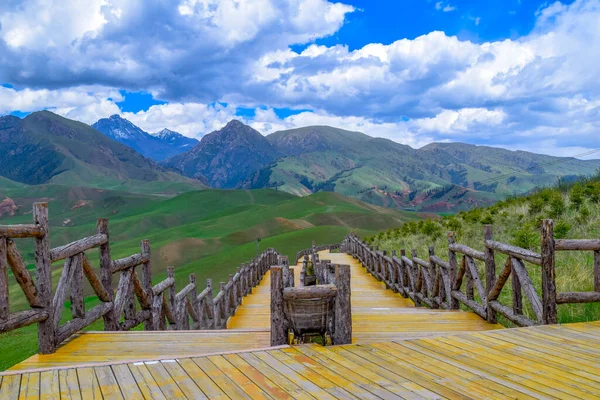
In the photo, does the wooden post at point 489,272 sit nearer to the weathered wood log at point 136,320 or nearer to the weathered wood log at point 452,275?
the weathered wood log at point 452,275

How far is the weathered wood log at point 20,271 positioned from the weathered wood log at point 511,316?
616 centimetres

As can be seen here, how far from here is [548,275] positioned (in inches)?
230

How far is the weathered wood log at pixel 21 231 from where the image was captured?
4.64 meters

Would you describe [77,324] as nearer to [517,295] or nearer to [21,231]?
[21,231]

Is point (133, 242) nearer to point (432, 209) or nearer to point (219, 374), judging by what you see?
point (219, 374)

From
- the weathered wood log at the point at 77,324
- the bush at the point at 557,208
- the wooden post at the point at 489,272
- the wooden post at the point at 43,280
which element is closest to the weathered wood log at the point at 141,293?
the weathered wood log at the point at 77,324

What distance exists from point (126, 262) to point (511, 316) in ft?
18.9

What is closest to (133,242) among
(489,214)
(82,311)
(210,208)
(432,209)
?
(210,208)


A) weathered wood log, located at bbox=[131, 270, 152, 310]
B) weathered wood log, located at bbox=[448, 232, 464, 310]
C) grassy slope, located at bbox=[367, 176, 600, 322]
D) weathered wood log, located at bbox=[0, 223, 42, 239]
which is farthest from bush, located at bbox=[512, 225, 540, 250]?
weathered wood log, located at bbox=[0, 223, 42, 239]

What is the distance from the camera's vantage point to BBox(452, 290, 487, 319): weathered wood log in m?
7.12

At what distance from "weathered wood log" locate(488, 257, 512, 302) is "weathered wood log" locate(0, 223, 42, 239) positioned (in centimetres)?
620

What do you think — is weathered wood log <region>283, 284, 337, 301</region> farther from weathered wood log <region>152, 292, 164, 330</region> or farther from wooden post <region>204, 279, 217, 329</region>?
wooden post <region>204, 279, 217, 329</region>

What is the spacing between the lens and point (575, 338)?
5.22 m

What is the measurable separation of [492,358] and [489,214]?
1466 cm
